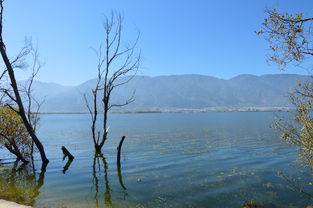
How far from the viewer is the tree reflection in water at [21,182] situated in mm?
17837

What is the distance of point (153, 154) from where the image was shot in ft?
119

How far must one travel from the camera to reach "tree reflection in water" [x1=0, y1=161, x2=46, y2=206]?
1784 cm

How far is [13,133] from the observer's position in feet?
93.9

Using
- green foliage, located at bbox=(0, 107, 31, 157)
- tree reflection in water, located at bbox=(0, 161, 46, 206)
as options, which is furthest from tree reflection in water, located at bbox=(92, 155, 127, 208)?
green foliage, located at bbox=(0, 107, 31, 157)

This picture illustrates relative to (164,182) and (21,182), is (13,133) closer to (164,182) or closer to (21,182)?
(21,182)

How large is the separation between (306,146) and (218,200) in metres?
7.22

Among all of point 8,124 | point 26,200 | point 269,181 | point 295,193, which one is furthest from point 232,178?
point 8,124

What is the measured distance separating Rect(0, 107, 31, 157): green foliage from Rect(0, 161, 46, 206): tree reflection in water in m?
1.94

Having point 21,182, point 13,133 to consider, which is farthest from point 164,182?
point 13,133

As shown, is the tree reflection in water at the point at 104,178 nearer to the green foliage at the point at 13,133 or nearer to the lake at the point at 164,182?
the lake at the point at 164,182

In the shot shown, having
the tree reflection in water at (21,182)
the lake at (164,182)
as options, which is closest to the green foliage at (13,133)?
the tree reflection in water at (21,182)

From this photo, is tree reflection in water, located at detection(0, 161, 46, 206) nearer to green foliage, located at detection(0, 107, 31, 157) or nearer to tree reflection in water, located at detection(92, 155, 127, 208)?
green foliage, located at detection(0, 107, 31, 157)

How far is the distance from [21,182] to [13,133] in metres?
8.01

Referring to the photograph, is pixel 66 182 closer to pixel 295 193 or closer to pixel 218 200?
pixel 218 200
